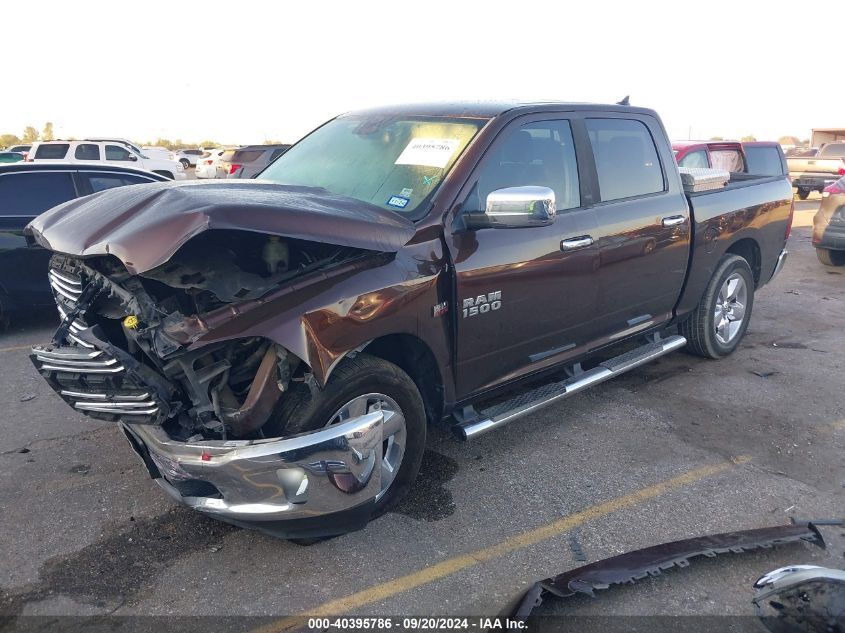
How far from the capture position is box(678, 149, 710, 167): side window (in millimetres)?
9547

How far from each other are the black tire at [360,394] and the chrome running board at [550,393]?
1.20ft

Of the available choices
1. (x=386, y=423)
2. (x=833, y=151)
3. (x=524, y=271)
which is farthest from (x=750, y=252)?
(x=833, y=151)

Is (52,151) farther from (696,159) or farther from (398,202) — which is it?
(398,202)

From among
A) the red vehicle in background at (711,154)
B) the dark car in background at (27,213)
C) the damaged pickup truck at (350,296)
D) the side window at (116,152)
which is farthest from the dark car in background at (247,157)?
the damaged pickup truck at (350,296)

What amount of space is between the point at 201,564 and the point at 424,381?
138 centimetres

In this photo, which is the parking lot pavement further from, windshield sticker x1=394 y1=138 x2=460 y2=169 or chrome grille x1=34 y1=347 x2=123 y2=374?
windshield sticker x1=394 y1=138 x2=460 y2=169

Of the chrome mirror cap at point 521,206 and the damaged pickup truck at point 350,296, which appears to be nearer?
the damaged pickup truck at point 350,296

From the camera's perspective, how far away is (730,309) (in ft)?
19.3

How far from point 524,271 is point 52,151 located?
1973 centimetres

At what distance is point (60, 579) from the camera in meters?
2.94

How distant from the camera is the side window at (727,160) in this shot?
9.87 meters

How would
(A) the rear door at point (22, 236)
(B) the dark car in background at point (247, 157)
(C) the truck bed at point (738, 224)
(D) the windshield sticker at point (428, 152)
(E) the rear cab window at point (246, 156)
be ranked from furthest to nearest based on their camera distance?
(E) the rear cab window at point (246, 156) → (B) the dark car in background at point (247, 157) → (A) the rear door at point (22, 236) → (C) the truck bed at point (738, 224) → (D) the windshield sticker at point (428, 152)

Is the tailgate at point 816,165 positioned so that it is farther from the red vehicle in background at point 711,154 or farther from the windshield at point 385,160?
the windshield at point 385,160

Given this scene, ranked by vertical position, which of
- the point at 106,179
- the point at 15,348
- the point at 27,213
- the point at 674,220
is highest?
the point at 106,179
